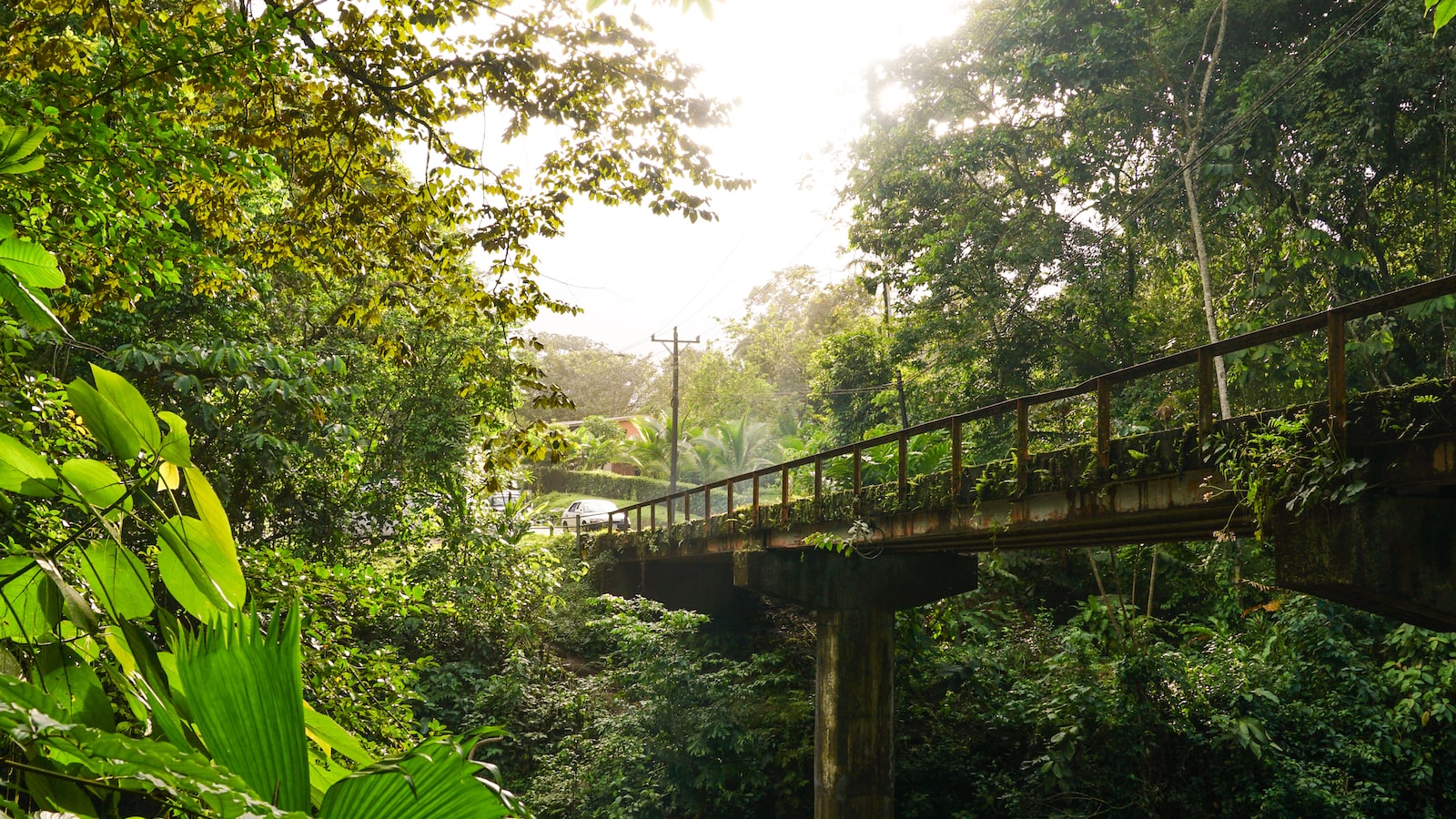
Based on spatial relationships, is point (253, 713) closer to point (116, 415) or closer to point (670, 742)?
point (116, 415)

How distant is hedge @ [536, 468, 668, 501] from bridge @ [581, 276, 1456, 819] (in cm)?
2711

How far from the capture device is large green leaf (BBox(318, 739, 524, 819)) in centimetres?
76

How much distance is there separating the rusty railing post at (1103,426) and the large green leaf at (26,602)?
608cm

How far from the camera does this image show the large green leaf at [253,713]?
783mm

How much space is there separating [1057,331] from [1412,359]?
5952mm

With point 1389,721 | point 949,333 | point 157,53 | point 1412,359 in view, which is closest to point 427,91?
point 157,53

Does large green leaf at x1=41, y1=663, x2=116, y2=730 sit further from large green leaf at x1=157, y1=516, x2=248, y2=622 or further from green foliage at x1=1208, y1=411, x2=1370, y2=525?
green foliage at x1=1208, y1=411, x2=1370, y2=525

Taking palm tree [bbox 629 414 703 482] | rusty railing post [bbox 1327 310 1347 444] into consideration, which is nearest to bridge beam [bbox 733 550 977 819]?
rusty railing post [bbox 1327 310 1347 444]

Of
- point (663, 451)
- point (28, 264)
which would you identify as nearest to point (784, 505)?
point (28, 264)

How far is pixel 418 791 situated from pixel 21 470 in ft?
1.67

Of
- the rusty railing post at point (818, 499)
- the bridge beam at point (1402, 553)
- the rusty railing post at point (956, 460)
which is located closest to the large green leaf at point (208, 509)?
the bridge beam at point (1402, 553)

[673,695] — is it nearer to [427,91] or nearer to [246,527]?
[246,527]

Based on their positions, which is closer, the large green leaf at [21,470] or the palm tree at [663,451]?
the large green leaf at [21,470]

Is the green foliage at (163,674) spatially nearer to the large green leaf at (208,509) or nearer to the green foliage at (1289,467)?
the large green leaf at (208,509)
